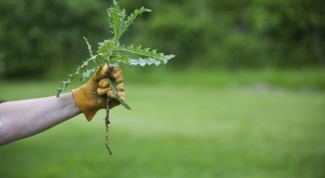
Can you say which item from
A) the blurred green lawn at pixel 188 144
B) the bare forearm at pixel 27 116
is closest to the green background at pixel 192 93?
the blurred green lawn at pixel 188 144

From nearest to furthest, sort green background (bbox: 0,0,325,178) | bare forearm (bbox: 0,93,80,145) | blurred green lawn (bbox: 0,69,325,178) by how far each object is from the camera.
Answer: bare forearm (bbox: 0,93,80,145) < blurred green lawn (bbox: 0,69,325,178) < green background (bbox: 0,0,325,178)

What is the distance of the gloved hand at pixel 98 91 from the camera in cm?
283

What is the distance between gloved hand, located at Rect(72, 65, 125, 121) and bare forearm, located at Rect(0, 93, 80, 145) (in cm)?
10

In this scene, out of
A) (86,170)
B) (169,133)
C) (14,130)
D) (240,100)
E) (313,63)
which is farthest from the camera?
(313,63)

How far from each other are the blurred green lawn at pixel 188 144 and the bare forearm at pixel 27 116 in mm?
4441

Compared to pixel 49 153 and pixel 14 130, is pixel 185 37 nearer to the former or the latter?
pixel 49 153

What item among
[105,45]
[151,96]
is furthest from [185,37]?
[105,45]

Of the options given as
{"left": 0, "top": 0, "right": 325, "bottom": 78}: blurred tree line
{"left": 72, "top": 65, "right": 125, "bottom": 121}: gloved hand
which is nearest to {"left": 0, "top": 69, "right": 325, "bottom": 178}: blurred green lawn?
{"left": 72, "top": 65, "right": 125, "bottom": 121}: gloved hand

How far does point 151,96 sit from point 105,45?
17.5m

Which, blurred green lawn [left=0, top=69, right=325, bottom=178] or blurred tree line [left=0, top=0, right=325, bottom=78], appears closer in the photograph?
blurred green lawn [left=0, top=69, right=325, bottom=178]

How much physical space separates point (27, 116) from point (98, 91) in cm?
36

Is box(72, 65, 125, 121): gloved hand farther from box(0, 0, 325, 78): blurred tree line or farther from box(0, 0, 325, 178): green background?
box(0, 0, 325, 78): blurred tree line

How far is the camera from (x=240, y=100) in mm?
18547

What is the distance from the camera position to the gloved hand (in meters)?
2.83
